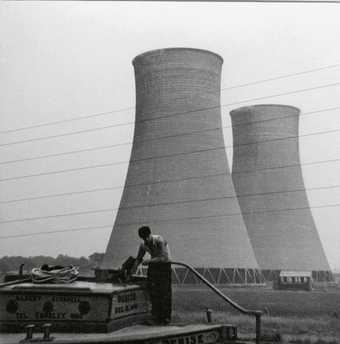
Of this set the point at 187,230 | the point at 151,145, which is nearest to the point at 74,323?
the point at 151,145

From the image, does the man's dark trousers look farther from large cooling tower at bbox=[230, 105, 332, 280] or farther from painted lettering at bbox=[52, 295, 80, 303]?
large cooling tower at bbox=[230, 105, 332, 280]

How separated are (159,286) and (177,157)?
37.3 ft

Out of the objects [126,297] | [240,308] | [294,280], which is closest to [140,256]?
[126,297]

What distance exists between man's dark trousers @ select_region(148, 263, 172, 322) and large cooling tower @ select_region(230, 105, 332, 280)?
14.8 metres

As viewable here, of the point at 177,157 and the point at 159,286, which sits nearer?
the point at 159,286

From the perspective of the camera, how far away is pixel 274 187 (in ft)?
59.4

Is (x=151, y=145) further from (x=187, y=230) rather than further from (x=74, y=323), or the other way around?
(x=74, y=323)

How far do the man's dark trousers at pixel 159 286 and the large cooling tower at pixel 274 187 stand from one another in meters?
14.8

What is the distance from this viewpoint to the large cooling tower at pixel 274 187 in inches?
692

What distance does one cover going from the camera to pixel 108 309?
2.55m

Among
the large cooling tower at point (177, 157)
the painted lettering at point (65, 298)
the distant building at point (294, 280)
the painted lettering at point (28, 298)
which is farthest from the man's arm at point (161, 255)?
the distant building at point (294, 280)

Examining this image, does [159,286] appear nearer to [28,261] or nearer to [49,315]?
[49,315]

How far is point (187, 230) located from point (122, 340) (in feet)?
44.0

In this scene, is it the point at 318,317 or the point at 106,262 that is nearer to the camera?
the point at 318,317
